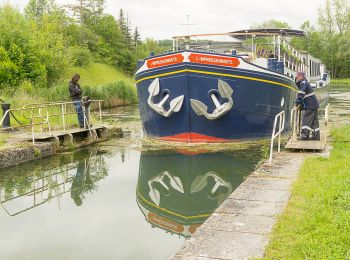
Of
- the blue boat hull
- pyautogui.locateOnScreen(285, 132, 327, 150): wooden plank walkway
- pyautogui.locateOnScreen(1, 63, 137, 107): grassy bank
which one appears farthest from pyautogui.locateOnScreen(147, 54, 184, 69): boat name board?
pyautogui.locateOnScreen(1, 63, 137, 107): grassy bank

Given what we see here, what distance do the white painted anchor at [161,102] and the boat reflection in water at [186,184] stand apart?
4.07 feet

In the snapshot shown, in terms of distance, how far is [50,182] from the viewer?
10477mm

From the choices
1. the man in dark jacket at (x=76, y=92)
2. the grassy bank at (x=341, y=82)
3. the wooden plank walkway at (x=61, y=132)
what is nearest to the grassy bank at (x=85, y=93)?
the man in dark jacket at (x=76, y=92)

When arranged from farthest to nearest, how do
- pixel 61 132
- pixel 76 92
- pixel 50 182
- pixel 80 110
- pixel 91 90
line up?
pixel 91 90
pixel 80 110
pixel 76 92
pixel 61 132
pixel 50 182

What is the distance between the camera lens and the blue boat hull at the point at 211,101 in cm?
1309

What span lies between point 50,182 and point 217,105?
515 centimetres

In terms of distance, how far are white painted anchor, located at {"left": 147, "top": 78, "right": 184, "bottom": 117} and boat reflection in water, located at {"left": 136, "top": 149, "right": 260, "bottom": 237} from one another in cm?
124

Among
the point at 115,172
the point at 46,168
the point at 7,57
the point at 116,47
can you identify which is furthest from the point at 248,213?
the point at 116,47

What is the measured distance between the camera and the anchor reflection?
9023 millimetres

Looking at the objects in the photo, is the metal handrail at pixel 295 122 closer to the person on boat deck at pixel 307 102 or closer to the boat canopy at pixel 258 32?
the person on boat deck at pixel 307 102

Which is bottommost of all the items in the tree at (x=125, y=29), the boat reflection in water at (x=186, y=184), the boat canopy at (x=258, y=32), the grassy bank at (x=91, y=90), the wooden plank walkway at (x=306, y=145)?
the boat reflection in water at (x=186, y=184)

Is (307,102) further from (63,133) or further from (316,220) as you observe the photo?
(63,133)

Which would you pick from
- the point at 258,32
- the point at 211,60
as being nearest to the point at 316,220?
the point at 211,60

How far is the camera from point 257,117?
14062mm
